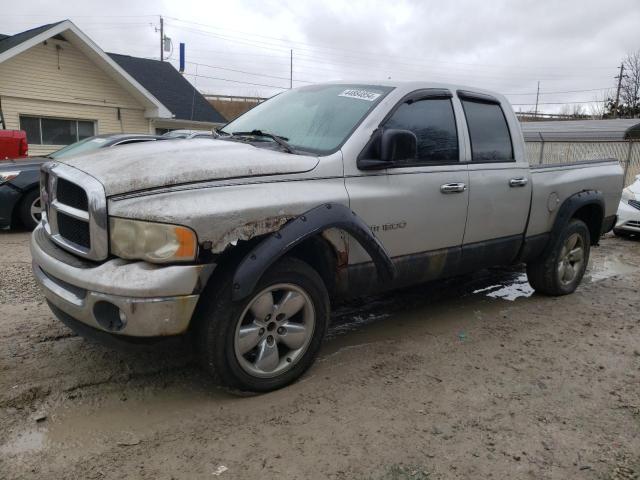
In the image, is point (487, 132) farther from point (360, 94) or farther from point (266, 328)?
point (266, 328)

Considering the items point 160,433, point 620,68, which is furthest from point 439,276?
point 620,68

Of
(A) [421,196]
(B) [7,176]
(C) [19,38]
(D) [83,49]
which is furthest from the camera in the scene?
(D) [83,49]

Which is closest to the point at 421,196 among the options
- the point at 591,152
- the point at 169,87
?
the point at 591,152

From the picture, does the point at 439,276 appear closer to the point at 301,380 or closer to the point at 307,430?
the point at 301,380

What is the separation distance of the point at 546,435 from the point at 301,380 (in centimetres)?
145

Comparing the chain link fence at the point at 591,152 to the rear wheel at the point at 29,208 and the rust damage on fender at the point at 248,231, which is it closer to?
the rear wheel at the point at 29,208

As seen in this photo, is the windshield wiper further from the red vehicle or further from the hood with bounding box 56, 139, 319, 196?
the red vehicle

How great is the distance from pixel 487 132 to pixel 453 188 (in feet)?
2.89

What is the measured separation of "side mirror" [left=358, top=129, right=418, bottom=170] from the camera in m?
3.38

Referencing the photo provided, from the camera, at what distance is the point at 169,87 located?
21.7 meters

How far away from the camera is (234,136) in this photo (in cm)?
393

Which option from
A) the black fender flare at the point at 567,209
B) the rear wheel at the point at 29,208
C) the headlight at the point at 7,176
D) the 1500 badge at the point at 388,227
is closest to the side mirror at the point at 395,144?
the 1500 badge at the point at 388,227

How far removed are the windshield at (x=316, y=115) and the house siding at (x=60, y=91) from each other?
46.8ft

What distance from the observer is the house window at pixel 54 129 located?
16.2m
